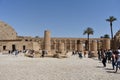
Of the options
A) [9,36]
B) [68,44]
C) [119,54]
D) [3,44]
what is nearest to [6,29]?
[9,36]

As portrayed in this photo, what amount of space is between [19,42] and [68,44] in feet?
134

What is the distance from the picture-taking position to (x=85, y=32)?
3597 inches

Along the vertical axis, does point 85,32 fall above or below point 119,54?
above

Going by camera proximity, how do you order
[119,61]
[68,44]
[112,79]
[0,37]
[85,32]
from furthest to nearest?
[68,44] → [85,32] → [0,37] → [119,61] → [112,79]

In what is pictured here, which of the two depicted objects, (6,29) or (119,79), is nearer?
(119,79)

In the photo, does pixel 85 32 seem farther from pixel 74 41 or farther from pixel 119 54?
pixel 119 54

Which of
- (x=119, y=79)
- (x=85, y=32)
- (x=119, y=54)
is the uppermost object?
(x=85, y=32)

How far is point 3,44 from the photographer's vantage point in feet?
221

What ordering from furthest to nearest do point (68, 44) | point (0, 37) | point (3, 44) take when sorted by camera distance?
1. point (68, 44)
2. point (0, 37)
3. point (3, 44)

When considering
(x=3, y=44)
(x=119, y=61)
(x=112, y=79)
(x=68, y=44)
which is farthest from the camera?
(x=68, y=44)

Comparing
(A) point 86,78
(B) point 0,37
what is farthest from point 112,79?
(B) point 0,37

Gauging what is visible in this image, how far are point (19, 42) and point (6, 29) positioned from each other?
29.1 feet

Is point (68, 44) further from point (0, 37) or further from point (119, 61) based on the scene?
point (119, 61)

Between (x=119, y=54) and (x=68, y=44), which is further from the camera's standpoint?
(x=68, y=44)
